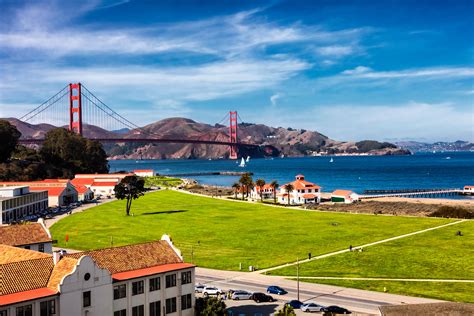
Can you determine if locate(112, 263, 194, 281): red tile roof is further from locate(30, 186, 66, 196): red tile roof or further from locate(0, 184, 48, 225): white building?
locate(30, 186, 66, 196): red tile roof

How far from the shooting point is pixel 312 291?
46.5 m

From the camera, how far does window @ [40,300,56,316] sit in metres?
31.3

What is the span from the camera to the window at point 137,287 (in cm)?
3584

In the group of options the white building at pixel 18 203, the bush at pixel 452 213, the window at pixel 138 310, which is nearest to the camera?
the window at pixel 138 310

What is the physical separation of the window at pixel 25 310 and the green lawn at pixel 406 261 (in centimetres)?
2880

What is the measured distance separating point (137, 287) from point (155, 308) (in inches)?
91.3

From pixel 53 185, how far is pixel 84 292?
93814 mm

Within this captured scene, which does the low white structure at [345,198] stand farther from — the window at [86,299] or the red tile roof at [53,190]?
the window at [86,299]

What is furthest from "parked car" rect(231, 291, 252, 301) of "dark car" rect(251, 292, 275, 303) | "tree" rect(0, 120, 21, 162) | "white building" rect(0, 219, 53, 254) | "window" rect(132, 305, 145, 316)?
"tree" rect(0, 120, 21, 162)

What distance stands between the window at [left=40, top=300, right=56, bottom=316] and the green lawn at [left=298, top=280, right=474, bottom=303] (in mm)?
26791

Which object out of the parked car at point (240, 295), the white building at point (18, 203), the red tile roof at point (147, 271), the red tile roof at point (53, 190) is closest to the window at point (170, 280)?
the red tile roof at point (147, 271)

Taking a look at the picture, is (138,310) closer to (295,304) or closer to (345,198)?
(295,304)

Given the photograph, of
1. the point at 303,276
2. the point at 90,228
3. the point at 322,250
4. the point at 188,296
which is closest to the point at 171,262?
the point at 188,296

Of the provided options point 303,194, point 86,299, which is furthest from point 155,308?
point 303,194
